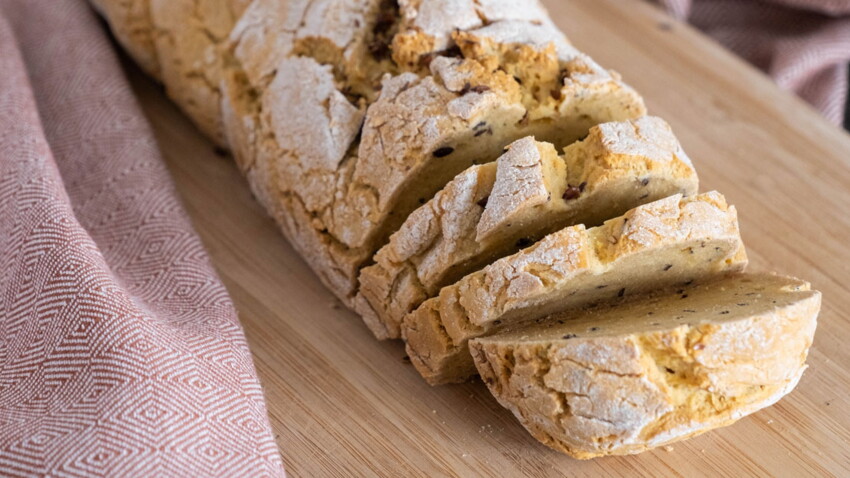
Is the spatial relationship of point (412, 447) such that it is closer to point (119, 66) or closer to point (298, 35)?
point (298, 35)

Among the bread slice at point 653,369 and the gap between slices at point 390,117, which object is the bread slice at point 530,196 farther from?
the bread slice at point 653,369

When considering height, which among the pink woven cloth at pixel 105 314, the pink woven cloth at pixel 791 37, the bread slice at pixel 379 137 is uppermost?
the pink woven cloth at pixel 791 37

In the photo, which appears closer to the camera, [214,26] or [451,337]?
[451,337]

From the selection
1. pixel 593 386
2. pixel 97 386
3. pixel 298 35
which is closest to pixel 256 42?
pixel 298 35

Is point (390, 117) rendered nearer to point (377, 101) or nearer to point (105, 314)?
point (377, 101)

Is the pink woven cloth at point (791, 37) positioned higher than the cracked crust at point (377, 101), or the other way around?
the pink woven cloth at point (791, 37)

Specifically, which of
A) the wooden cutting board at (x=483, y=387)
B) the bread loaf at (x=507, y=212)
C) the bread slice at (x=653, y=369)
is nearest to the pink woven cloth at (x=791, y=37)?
the wooden cutting board at (x=483, y=387)
